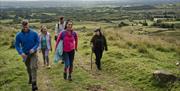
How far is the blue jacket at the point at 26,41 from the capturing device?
1051cm

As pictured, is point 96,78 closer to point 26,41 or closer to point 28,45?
point 28,45

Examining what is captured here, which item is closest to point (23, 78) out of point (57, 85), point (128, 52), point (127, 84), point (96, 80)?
point (57, 85)

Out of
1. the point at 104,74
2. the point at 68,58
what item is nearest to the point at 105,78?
the point at 104,74

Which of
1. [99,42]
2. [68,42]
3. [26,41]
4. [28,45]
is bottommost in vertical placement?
[99,42]

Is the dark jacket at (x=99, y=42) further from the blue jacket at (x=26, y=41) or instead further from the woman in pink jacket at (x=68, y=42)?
the blue jacket at (x=26, y=41)

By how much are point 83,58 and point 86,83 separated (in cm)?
568

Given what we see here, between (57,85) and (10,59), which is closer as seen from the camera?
(57,85)

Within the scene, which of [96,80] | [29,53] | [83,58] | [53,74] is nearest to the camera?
[29,53]

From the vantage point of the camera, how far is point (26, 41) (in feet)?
34.6

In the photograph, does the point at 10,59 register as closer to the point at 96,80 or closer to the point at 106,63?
the point at 106,63

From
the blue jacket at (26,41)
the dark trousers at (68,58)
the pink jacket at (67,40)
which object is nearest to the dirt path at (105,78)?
the dark trousers at (68,58)

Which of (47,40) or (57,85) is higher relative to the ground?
(47,40)

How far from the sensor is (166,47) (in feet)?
68.1

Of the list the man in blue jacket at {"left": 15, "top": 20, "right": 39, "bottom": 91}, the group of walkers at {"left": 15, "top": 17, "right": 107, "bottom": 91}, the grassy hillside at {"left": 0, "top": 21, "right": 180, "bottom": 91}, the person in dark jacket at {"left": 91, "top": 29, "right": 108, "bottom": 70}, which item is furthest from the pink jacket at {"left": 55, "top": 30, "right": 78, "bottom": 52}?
the person in dark jacket at {"left": 91, "top": 29, "right": 108, "bottom": 70}
